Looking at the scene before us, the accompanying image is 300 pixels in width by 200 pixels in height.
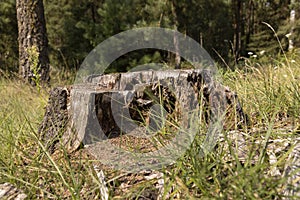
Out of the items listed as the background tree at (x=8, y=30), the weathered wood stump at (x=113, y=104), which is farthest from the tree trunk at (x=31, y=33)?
the background tree at (x=8, y=30)

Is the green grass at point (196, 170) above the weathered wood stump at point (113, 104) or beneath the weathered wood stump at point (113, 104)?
beneath

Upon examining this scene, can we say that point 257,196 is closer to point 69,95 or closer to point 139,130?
point 139,130

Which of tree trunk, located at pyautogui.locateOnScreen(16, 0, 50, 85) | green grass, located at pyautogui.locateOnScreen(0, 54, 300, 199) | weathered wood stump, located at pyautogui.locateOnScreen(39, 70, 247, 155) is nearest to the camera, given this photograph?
green grass, located at pyautogui.locateOnScreen(0, 54, 300, 199)

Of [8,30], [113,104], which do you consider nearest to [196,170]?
[113,104]

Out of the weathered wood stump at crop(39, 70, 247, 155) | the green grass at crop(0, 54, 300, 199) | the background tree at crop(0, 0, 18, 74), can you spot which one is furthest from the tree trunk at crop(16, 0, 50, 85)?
the background tree at crop(0, 0, 18, 74)

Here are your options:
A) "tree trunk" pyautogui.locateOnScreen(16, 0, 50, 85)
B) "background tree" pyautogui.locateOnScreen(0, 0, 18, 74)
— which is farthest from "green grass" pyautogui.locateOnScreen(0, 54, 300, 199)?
"background tree" pyautogui.locateOnScreen(0, 0, 18, 74)

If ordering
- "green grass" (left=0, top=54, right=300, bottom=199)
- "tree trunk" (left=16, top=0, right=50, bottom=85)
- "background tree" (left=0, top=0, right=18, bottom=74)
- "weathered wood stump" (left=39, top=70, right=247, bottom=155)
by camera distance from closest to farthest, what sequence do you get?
"green grass" (left=0, top=54, right=300, bottom=199) → "weathered wood stump" (left=39, top=70, right=247, bottom=155) → "tree trunk" (left=16, top=0, right=50, bottom=85) → "background tree" (left=0, top=0, right=18, bottom=74)

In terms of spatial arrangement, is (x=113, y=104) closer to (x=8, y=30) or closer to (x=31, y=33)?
(x=31, y=33)

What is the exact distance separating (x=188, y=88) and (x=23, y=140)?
36.4 inches

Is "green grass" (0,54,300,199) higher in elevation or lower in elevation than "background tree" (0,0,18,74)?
lower

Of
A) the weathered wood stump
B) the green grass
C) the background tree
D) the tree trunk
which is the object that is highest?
the background tree

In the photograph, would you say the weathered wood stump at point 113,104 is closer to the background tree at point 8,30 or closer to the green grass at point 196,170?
the green grass at point 196,170

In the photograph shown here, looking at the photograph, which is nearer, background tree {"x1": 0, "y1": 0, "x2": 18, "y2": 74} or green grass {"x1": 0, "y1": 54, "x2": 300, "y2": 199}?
green grass {"x1": 0, "y1": 54, "x2": 300, "y2": 199}

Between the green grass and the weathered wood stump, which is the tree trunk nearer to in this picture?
the green grass
